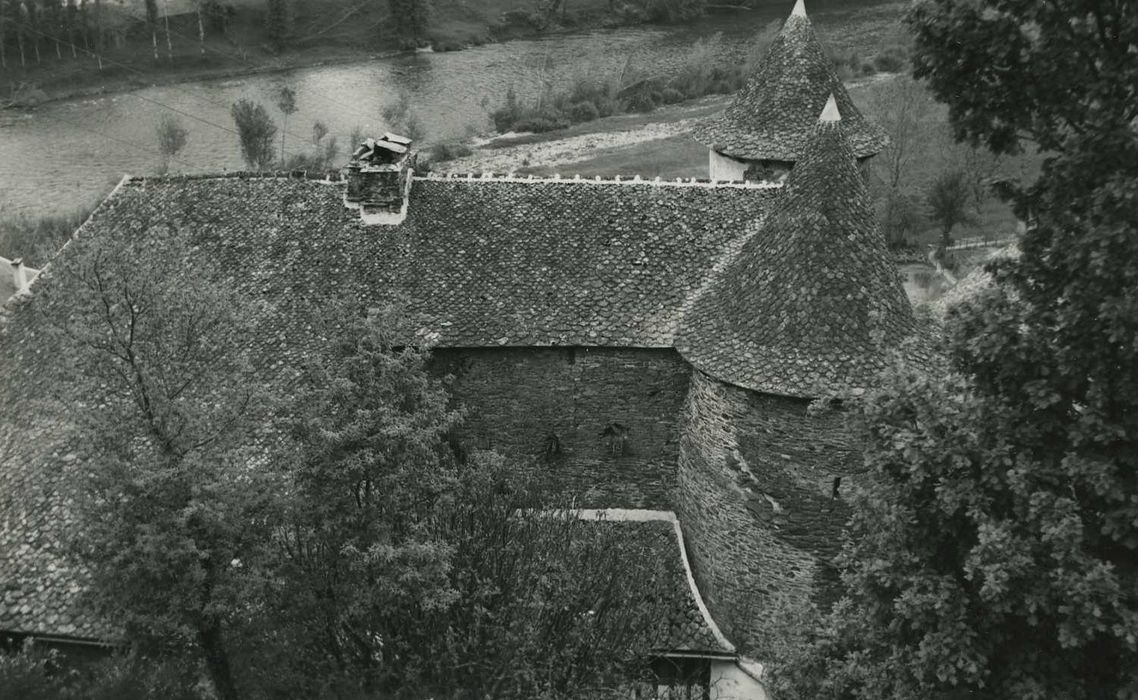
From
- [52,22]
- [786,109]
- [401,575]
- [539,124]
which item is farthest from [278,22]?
[401,575]

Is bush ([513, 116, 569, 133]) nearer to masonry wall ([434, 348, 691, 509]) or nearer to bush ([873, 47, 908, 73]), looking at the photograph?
bush ([873, 47, 908, 73])

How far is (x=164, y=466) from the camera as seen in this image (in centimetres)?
1482

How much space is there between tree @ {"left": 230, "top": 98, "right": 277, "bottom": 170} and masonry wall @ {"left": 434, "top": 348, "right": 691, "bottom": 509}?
116 ft

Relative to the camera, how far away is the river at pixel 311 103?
182ft

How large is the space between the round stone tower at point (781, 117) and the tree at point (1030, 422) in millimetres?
13312

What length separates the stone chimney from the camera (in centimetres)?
2256

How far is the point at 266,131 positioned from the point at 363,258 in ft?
111

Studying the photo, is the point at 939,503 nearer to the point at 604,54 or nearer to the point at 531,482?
the point at 531,482

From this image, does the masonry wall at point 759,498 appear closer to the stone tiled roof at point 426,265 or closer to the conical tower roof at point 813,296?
the conical tower roof at point 813,296

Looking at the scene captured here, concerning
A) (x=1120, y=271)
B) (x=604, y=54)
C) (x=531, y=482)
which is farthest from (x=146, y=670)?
(x=604, y=54)

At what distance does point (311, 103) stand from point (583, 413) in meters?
50.1

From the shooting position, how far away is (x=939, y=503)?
11.6 m

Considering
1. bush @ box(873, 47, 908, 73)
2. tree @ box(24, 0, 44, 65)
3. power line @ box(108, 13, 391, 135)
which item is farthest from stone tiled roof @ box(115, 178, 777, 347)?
tree @ box(24, 0, 44, 65)

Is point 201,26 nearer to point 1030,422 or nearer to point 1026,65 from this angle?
point 1026,65
